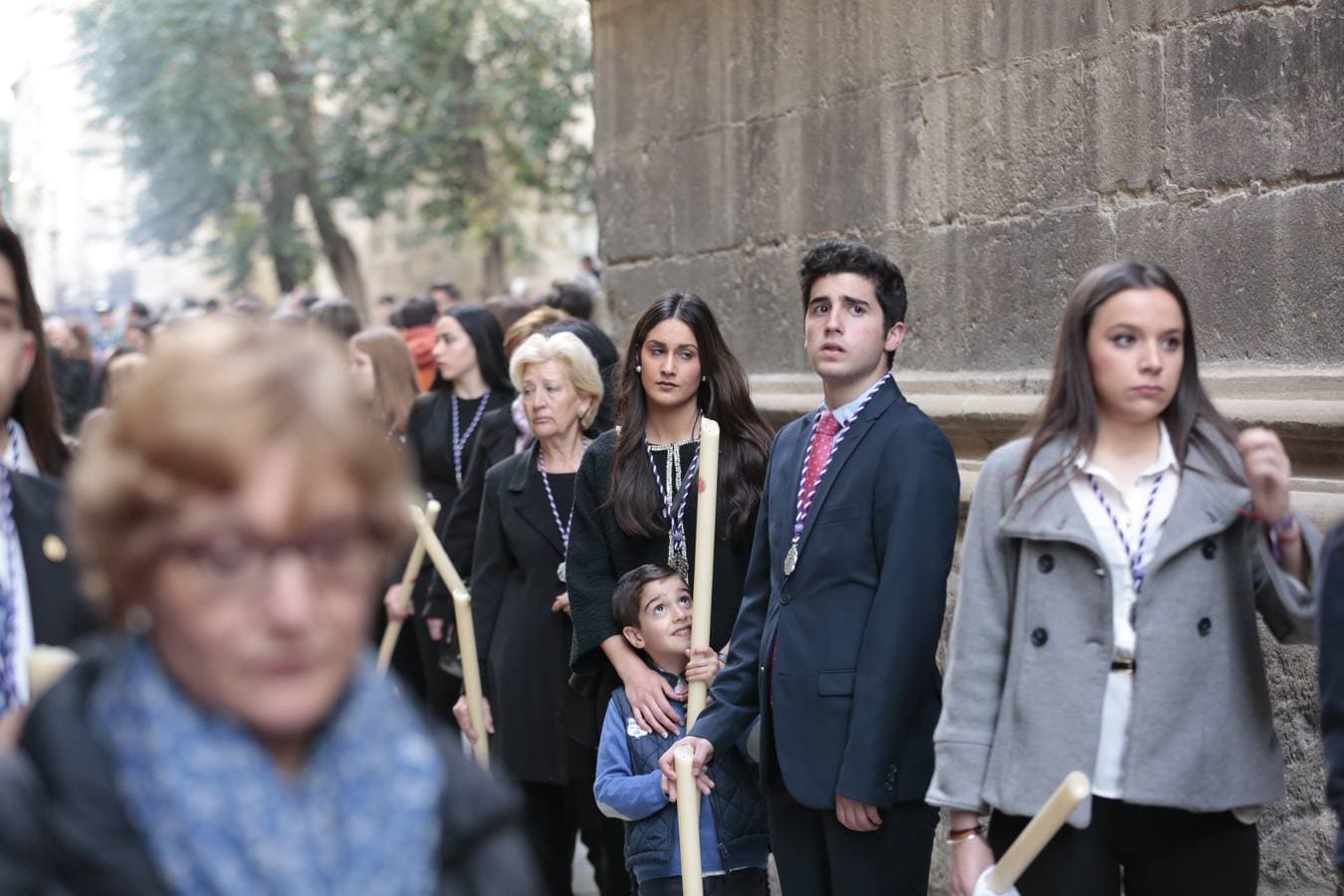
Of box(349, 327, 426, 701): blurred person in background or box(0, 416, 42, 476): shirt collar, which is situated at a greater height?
box(0, 416, 42, 476): shirt collar

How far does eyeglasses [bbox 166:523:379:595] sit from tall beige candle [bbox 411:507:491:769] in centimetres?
319

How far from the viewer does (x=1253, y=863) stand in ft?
10.5

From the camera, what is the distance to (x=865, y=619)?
12.9 feet

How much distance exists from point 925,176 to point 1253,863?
10.9 feet

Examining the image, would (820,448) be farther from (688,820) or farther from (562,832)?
(562,832)

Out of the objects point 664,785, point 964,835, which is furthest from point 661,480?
point 964,835

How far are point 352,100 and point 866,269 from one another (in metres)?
15.8

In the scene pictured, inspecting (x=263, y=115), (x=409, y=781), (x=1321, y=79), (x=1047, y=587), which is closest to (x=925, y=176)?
(x=1321, y=79)

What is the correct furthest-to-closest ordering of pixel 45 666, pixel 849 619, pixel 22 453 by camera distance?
pixel 849 619 < pixel 22 453 < pixel 45 666

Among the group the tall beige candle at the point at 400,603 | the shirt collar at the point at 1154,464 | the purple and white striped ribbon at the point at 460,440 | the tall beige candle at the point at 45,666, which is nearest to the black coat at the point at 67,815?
the tall beige candle at the point at 45,666

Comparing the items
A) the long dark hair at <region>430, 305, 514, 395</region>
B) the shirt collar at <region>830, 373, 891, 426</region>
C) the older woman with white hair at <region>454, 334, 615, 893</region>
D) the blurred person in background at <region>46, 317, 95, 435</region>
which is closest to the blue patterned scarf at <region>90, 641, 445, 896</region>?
the shirt collar at <region>830, 373, 891, 426</region>

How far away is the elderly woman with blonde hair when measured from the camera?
5.16ft

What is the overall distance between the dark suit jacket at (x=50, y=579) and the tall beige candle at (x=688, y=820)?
69.2 inches

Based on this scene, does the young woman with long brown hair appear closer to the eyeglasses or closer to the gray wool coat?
the gray wool coat
